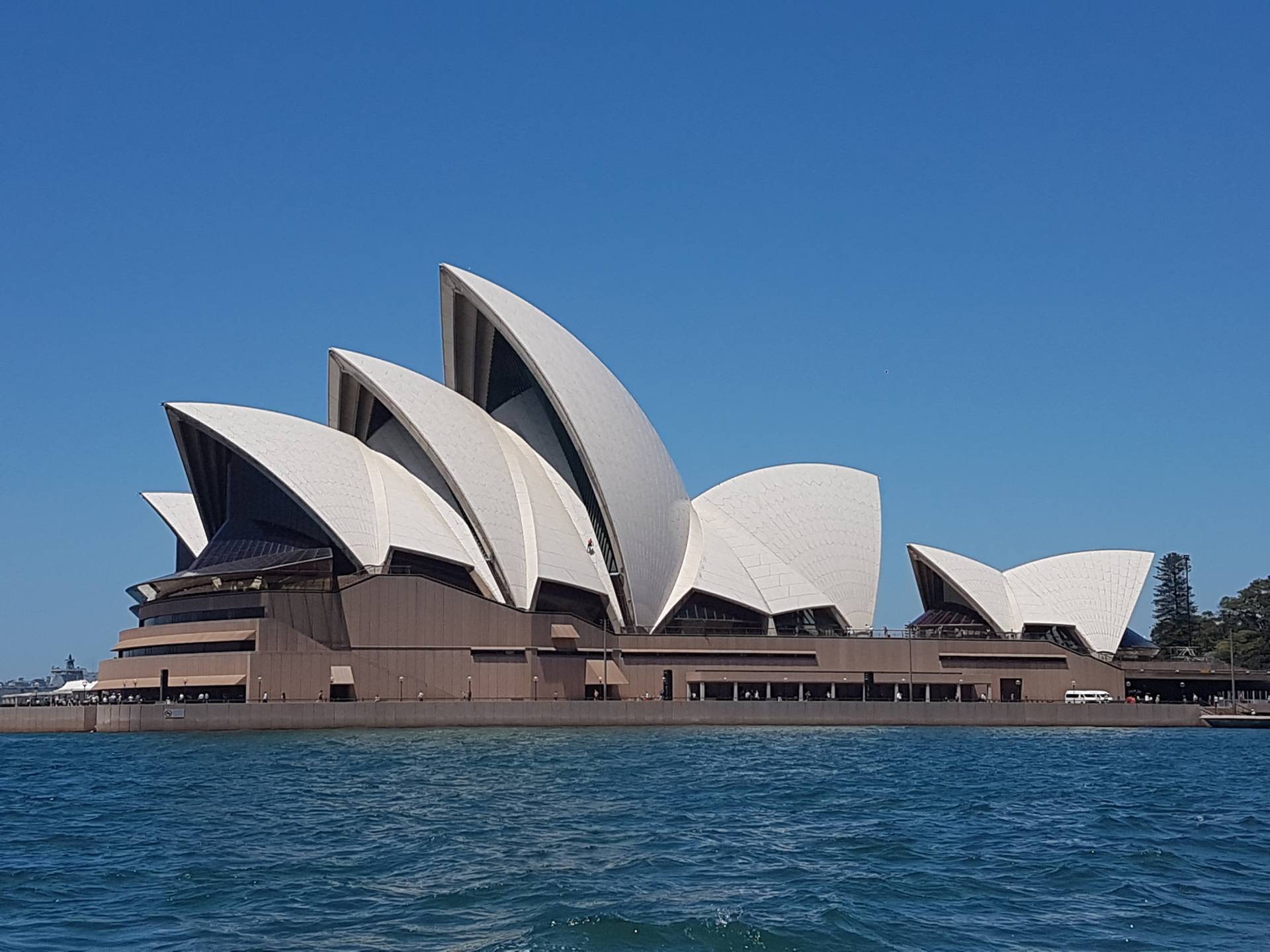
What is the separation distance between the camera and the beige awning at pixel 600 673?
6178 centimetres

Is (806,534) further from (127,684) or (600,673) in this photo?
(127,684)

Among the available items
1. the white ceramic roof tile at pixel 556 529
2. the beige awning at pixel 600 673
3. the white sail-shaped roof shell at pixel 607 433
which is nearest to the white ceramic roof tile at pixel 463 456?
the white ceramic roof tile at pixel 556 529

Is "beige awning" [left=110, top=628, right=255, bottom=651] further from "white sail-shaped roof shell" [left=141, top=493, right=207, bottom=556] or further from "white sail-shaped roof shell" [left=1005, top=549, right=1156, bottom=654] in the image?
"white sail-shaped roof shell" [left=1005, top=549, right=1156, bottom=654]

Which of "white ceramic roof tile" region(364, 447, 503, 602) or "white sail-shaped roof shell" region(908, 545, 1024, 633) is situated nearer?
"white ceramic roof tile" region(364, 447, 503, 602)

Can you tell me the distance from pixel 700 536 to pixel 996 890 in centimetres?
5143

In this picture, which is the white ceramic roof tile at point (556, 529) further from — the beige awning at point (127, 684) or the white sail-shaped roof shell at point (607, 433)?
the beige awning at point (127, 684)

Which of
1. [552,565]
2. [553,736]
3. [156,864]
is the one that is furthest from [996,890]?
[552,565]

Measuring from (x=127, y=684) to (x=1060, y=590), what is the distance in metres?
47.7

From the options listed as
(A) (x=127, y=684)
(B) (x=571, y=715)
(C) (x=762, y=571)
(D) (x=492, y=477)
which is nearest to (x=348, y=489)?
(D) (x=492, y=477)

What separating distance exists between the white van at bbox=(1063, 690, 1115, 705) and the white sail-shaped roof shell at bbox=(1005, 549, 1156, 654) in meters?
3.62

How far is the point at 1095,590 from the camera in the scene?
246 feet

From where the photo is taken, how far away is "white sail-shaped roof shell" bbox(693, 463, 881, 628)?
68.4m

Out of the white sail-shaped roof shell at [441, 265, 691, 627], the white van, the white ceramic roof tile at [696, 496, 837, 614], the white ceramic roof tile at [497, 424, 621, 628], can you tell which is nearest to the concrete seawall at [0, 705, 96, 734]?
the white ceramic roof tile at [497, 424, 621, 628]

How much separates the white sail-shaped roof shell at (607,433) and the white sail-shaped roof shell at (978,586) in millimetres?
15855
